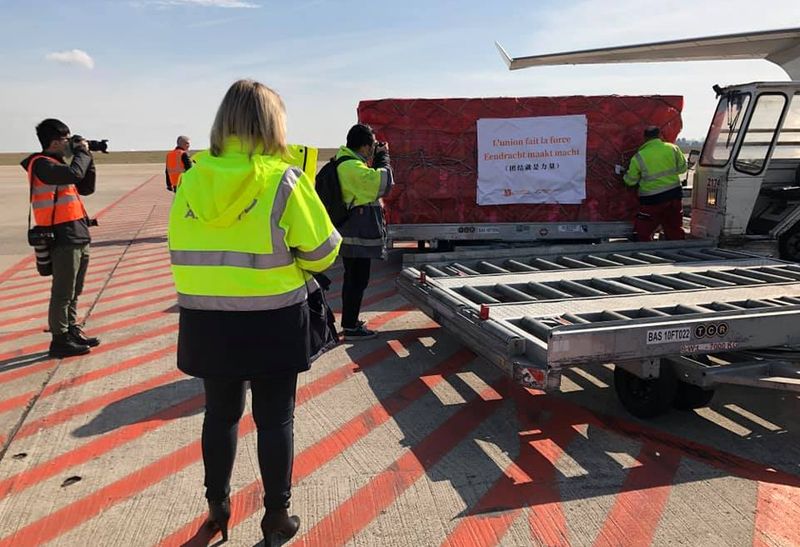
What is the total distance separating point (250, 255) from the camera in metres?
2.80

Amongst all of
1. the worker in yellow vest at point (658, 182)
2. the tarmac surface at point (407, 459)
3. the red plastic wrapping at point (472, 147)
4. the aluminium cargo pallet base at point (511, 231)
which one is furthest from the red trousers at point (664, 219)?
the tarmac surface at point (407, 459)

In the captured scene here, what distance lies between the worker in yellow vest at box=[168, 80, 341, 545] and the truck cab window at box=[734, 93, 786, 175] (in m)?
6.94

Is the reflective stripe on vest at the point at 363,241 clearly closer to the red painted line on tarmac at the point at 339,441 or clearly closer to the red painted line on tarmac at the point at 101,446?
the red painted line on tarmac at the point at 339,441

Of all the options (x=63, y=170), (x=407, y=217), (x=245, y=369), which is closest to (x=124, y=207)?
(x=407, y=217)

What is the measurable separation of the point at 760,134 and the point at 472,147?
3794 mm

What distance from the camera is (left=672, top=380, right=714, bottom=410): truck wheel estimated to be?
460 cm

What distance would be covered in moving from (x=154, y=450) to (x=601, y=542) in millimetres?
2860

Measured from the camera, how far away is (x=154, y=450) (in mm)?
4301

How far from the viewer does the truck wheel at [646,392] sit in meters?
4.41

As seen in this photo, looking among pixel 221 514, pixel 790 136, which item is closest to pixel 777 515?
pixel 221 514

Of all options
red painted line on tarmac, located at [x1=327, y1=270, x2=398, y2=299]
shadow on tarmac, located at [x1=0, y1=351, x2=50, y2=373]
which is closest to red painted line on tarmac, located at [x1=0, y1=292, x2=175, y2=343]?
shadow on tarmac, located at [x1=0, y1=351, x2=50, y2=373]

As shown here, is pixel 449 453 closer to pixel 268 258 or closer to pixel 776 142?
pixel 268 258

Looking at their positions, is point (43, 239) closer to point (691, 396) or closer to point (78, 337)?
point (78, 337)

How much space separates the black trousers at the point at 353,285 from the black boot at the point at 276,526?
3676 millimetres
